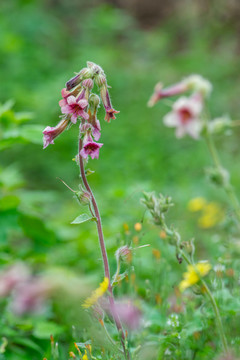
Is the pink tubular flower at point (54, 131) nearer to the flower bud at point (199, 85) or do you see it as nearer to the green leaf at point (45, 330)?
the flower bud at point (199, 85)

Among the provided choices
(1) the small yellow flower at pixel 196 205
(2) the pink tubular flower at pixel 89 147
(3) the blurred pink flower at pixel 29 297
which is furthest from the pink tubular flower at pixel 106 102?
(1) the small yellow flower at pixel 196 205

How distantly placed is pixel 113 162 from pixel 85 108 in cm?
303

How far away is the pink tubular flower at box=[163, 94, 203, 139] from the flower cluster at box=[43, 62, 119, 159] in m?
0.46

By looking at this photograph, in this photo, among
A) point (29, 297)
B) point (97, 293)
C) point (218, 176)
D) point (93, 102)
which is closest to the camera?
point (97, 293)

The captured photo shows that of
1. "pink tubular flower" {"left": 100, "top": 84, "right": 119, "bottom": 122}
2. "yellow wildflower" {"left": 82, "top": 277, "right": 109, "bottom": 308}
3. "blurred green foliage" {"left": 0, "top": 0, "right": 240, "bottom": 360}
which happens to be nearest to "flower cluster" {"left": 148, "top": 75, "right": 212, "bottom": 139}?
"blurred green foliage" {"left": 0, "top": 0, "right": 240, "bottom": 360}

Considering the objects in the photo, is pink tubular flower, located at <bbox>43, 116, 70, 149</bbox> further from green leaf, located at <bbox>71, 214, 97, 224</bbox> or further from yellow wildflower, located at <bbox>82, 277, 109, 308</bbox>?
yellow wildflower, located at <bbox>82, 277, 109, 308</bbox>

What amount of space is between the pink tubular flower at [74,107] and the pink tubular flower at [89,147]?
0.05m

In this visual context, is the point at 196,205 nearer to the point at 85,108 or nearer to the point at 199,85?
the point at 199,85

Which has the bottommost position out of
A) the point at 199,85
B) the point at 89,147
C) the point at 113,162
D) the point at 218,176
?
the point at 89,147

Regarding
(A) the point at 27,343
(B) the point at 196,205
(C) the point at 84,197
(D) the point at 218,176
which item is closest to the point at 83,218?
(C) the point at 84,197

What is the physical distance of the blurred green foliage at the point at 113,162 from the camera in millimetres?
1648

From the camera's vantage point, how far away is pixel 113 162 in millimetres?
4219

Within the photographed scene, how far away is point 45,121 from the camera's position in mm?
4441

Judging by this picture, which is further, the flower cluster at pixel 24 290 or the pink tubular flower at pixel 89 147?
the flower cluster at pixel 24 290
